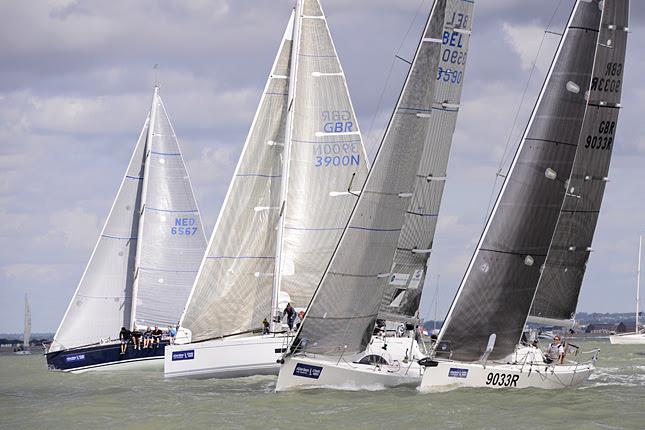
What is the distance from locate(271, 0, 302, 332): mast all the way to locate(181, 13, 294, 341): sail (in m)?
0.26

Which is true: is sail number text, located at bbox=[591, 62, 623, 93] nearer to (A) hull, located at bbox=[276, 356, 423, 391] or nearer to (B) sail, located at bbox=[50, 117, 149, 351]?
(A) hull, located at bbox=[276, 356, 423, 391]

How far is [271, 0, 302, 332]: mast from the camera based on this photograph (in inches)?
1484

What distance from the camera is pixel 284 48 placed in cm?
3922

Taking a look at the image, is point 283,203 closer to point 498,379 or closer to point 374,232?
point 374,232

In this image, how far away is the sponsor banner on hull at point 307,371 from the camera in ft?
99.1

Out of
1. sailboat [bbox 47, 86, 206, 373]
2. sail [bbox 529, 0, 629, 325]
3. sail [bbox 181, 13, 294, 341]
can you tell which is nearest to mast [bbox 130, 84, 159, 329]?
sailboat [bbox 47, 86, 206, 373]

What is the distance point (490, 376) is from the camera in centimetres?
3031

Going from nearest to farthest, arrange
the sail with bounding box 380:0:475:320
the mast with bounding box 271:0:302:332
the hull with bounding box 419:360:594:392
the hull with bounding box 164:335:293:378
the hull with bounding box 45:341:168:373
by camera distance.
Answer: the hull with bounding box 419:360:594:392 → the sail with bounding box 380:0:475:320 → the hull with bounding box 164:335:293:378 → the mast with bounding box 271:0:302:332 → the hull with bounding box 45:341:168:373

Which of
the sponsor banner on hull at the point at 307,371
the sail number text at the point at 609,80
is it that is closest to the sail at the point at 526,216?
the sail number text at the point at 609,80

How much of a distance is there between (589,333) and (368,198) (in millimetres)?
139504

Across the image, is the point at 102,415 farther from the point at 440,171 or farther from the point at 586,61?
the point at 586,61

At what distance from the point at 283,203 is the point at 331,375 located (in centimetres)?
870

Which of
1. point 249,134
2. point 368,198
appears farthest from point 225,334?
point 368,198

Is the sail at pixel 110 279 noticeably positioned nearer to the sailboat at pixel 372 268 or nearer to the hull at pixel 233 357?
the hull at pixel 233 357
